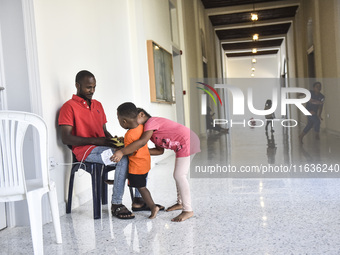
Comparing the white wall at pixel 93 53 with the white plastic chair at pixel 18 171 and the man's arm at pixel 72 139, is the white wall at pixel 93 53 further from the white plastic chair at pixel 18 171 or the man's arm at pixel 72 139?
the white plastic chair at pixel 18 171

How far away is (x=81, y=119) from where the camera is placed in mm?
2984

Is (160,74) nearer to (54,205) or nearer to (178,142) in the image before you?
(178,142)

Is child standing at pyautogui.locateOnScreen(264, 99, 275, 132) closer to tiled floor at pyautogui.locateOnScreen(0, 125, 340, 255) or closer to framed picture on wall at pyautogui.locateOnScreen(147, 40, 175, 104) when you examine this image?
tiled floor at pyautogui.locateOnScreen(0, 125, 340, 255)

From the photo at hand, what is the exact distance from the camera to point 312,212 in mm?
2705

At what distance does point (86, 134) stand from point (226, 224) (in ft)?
4.22

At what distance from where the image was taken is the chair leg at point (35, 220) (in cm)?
196

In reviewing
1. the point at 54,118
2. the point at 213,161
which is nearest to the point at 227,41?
the point at 213,161

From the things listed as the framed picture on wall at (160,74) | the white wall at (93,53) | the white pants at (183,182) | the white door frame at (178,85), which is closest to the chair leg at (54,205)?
the white wall at (93,53)

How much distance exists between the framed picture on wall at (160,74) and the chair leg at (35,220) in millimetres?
3700

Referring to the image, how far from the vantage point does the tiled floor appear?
2119mm

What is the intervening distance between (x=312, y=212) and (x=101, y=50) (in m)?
2.60

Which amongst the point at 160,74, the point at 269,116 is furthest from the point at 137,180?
the point at 160,74

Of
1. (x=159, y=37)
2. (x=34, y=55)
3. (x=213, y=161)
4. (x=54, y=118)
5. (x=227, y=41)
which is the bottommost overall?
(x=213, y=161)

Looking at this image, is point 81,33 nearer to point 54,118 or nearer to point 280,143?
point 54,118
